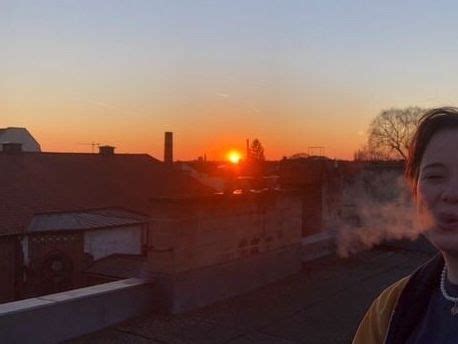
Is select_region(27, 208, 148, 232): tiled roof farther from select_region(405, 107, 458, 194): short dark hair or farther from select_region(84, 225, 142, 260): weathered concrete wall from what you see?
select_region(405, 107, 458, 194): short dark hair

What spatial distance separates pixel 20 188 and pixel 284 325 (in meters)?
24.2

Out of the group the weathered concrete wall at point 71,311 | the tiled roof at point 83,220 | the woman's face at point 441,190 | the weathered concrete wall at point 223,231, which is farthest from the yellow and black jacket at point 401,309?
the tiled roof at point 83,220

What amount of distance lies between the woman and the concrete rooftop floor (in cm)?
376

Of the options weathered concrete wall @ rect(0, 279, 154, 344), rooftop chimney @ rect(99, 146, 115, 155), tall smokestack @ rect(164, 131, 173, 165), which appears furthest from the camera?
tall smokestack @ rect(164, 131, 173, 165)

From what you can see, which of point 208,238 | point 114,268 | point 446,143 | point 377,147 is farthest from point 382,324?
point 377,147

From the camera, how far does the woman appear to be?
1178 millimetres

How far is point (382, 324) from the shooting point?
1.37 meters

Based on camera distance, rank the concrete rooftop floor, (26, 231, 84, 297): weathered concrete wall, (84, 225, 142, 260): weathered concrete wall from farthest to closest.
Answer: (84, 225, 142, 260): weathered concrete wall, (26, 231, 84, 297): weathered concrete wall, the concrete rooftop floor

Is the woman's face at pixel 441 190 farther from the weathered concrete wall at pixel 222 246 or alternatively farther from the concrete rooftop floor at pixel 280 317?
the weathered concrete wall at pixel 222 246

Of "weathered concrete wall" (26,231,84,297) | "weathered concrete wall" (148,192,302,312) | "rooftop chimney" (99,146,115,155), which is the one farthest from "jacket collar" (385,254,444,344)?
"rooftop chimney" (99,146,115,155)

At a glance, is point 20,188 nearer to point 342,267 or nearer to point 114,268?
point 114,268

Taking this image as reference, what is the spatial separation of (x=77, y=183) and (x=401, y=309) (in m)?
30.4

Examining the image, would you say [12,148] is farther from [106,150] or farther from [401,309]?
[401,309]

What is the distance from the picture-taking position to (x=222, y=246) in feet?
20.6
